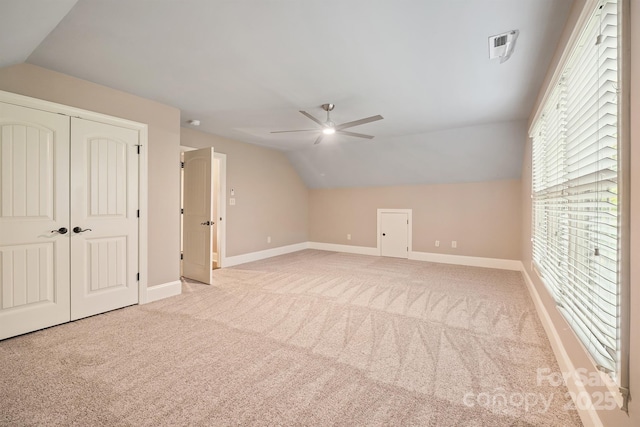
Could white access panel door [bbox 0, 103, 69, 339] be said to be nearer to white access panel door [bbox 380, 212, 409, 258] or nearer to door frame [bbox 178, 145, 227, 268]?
door frame [bbox 178, 145, 227, 268]

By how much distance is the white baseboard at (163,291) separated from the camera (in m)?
3.47

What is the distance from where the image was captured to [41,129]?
8.69 feet

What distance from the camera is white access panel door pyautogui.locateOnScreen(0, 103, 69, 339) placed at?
8.11 ft

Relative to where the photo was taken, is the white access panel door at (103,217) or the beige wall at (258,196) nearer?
the white access panel door at (103,217)

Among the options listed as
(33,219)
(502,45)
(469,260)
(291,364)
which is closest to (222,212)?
(33,219)

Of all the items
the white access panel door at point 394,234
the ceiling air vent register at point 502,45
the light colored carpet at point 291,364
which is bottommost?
the light colored carpet at point 291,364

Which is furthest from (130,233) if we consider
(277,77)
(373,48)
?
(373,48)

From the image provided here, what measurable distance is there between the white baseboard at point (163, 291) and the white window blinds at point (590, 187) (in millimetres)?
4058

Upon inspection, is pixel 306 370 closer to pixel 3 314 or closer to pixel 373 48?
pixel 373 48

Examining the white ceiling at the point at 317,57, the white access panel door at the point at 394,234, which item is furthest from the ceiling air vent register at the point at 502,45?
the white access panel door at the point at 394,234

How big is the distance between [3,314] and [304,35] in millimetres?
3526

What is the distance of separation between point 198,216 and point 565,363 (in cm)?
446

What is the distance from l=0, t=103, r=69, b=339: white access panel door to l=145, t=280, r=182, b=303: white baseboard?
788 mm

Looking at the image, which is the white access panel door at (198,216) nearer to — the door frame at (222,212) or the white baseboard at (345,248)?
the door frame at (222,212)
